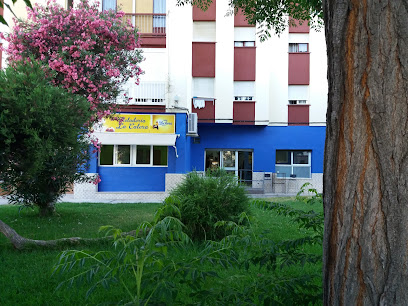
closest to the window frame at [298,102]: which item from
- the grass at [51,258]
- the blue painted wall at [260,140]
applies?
the blue painted wall at [260,140]

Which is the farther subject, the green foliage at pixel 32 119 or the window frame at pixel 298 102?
the window frame at pixel 298 102

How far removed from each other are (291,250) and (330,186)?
49.0 inches

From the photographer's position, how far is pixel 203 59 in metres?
22.6

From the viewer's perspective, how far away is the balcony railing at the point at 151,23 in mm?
19894

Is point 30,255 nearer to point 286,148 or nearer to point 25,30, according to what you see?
point 25,30

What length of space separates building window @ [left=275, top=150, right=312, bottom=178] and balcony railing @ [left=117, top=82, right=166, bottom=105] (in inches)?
313

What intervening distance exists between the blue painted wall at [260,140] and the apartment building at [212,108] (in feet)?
0.19

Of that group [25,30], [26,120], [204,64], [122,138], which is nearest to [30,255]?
[26,120]

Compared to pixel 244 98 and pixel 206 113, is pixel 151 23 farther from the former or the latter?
pixel 244 98

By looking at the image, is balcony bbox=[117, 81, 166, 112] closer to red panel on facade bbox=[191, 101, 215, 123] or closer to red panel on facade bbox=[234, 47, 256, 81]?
red panel on facade bbox=[191, 101, 215, 123]

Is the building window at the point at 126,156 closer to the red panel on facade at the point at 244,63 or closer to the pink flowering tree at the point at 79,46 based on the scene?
the red panel on facade at the point at 244,63

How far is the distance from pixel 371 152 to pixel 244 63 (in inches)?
857

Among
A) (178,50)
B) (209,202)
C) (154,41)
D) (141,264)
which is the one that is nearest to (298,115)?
(178,50)

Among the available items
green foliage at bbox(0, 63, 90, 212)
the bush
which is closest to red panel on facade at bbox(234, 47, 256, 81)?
green foliage at bbox(0, 63, 90, 212)
